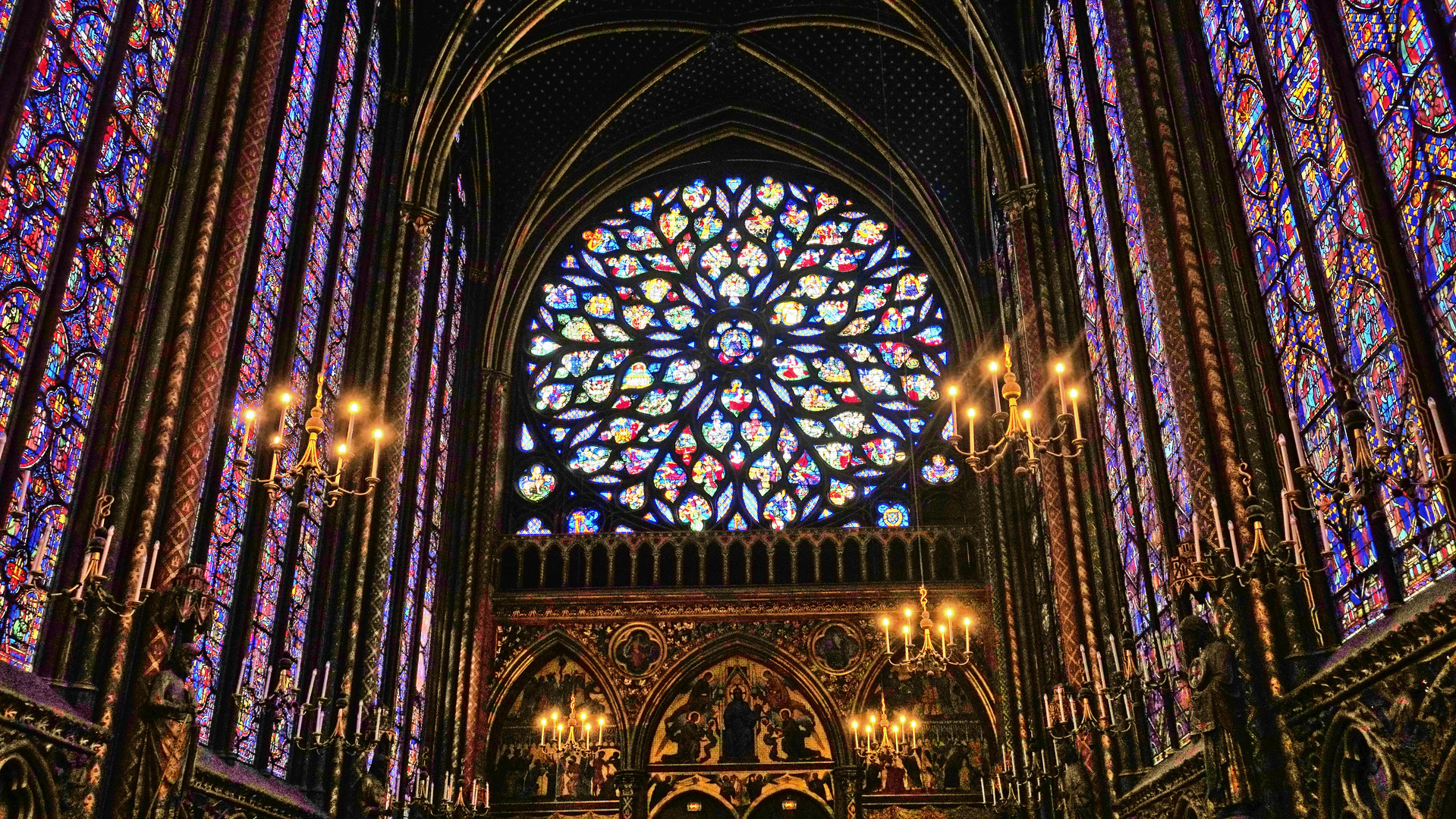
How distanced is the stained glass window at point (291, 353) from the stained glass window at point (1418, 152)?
34.2 ft

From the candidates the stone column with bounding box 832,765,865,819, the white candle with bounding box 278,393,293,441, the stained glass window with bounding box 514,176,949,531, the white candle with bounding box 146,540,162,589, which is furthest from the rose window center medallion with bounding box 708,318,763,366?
the white candle with bounding box 278,393,293,441

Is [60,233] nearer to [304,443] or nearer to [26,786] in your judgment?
[26,786]

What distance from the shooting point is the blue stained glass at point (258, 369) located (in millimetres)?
13938

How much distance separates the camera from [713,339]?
1094 inches

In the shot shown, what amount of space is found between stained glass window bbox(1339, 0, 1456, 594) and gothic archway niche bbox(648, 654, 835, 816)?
1475 centimetres

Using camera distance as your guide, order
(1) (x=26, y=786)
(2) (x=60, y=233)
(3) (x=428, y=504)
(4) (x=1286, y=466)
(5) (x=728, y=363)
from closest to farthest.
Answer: (4) (x=1286, y=466) → (1) (x=26, y=786) → (2) (x=60, y=233) → (3) (x=428, y=504) → (5) (x=728, y=363)

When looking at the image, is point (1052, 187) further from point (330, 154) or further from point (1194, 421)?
point (330, 154)

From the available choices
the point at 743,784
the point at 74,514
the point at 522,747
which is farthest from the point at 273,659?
the point at 743,784

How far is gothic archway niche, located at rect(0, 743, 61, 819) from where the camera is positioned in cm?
928

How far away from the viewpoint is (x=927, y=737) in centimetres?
2319

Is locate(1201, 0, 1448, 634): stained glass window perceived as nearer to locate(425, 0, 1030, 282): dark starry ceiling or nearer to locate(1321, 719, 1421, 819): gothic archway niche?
locate(1321, 719, 1421, 819): gothic archway niche

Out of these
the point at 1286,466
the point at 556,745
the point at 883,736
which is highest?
the point at 556,745

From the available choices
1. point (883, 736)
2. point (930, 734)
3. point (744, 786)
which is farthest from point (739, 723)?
point (930, 734)

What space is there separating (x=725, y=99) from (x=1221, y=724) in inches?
774
